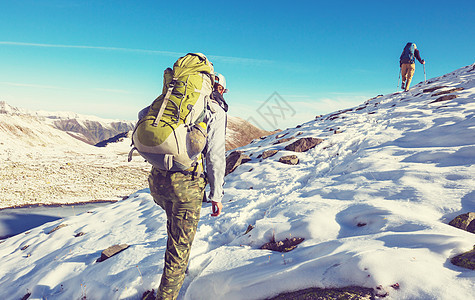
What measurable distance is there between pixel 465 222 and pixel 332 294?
2.35 m

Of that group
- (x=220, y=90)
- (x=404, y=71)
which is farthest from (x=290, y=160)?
(x=404, y=71)

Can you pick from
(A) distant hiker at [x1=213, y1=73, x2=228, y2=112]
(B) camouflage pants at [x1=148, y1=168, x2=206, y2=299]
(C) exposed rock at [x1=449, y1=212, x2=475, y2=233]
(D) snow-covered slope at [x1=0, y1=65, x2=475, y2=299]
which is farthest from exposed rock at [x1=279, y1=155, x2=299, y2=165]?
(B) camouflage pants at [x1=148, y1=168, x2=206, y2=299]

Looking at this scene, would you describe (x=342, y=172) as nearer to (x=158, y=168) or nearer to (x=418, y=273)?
(x=418, y=273)

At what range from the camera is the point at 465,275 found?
2023mm

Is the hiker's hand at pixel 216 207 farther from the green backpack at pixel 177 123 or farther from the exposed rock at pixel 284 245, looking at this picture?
the exposed rock at pixel 284 245

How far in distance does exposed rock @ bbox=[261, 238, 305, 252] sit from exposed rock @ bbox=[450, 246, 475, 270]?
6.16ft

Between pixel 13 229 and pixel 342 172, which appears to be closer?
pixel 342 172

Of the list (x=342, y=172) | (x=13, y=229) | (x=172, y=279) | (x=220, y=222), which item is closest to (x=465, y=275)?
(x=172, y=279)

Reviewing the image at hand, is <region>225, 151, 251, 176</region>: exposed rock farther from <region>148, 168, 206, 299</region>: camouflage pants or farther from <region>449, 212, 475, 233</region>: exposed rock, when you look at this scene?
<region>449, 212, 475, 233</region>: exposed rock

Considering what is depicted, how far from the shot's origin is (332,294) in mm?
2211

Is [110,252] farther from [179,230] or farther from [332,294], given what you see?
[332,294]

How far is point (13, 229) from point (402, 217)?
65.1ft

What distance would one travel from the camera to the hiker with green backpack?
2.55 m

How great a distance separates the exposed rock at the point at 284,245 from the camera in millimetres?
3651
